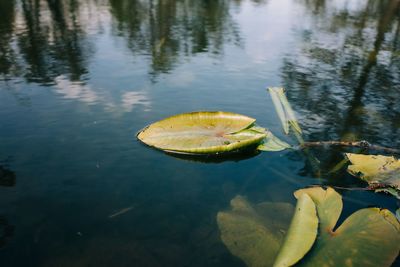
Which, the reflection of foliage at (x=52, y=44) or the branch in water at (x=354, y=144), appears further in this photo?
the reflection of foliage at (x=52, y=44)

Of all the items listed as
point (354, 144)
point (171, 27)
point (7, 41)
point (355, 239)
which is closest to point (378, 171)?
point (354, 144)

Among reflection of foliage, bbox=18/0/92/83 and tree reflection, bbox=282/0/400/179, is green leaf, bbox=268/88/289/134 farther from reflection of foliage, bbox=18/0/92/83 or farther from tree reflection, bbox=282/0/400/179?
reflection of foliage, bbox=18/0/92/83

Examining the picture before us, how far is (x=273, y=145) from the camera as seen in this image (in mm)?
5246

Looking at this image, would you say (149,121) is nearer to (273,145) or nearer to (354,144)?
(273,145)

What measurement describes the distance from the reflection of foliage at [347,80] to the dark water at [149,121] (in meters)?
0.05

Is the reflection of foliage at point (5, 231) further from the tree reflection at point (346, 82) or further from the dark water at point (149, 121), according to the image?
the tree reflection at point (346, 82)

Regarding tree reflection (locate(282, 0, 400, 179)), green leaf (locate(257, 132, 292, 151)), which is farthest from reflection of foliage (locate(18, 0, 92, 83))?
A: tree reflection (locate(282, 0, 400, 179))

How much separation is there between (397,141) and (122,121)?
5043 millimetres

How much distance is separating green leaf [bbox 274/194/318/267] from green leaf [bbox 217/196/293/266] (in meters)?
0.16

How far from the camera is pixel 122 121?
614 centimetres

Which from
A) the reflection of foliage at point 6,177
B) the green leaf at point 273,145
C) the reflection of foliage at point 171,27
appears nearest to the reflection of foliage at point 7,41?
the reflection of foliage at point 171,27

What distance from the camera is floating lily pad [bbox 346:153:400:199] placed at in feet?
13.9

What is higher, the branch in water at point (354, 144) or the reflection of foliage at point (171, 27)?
the reflection of foliage at point (171, 27)

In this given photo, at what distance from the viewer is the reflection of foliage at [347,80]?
6.54 m
